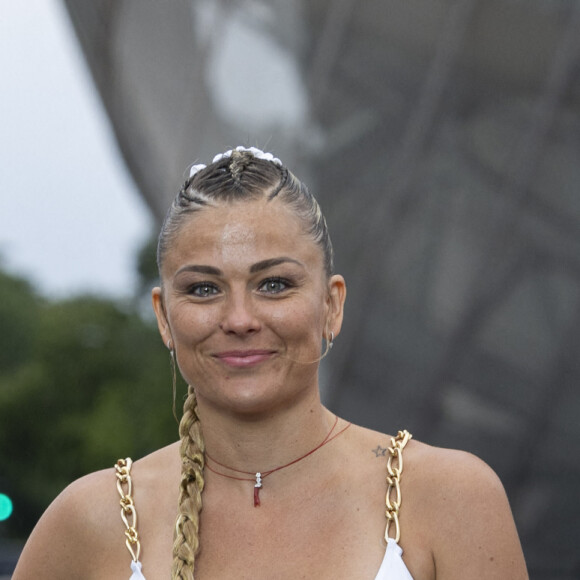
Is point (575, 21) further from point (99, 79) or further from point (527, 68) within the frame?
point (99, 79)

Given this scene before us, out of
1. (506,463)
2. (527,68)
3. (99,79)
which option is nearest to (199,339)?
(527,68)

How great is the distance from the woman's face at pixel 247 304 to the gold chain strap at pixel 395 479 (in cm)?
24

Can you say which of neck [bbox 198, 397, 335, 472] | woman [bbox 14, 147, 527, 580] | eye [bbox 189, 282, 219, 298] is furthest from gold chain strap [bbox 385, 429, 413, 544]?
eye [bbox 189, 282, 219, 298]

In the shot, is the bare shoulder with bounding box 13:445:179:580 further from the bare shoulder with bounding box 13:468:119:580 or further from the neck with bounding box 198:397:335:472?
the neck with bounding box 198:397:335:472

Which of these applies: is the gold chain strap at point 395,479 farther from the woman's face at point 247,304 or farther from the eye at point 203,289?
the eye at point 203,289

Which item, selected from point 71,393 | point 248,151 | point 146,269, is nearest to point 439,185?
point 248,151

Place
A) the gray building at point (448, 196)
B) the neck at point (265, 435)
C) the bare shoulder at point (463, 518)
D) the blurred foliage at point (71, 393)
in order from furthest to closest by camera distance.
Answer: the blurred foliage at point (71, 393)
the gray building at point (448, 196)
the neck at point (265, 435)
the bare shoulder at point (463, 518)

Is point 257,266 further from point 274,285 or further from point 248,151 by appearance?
point 248,151

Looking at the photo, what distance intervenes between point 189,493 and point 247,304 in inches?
21.0

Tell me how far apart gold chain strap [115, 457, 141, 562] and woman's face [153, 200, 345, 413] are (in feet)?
1.09

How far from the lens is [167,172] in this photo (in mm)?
12102

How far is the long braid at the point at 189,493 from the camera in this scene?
256cm

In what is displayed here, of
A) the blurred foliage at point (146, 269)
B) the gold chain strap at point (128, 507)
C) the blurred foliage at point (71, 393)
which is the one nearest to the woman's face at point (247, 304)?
the gold chain strap at point (128, 507)

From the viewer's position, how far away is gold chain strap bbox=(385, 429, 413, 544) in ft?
8.23
